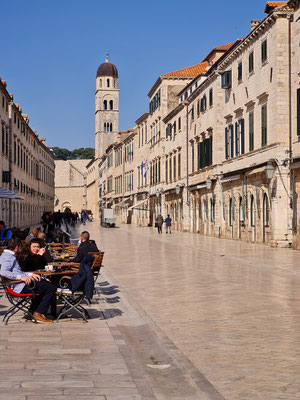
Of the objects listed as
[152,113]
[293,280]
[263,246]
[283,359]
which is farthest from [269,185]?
[152,113]

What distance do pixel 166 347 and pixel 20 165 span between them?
49.8 m

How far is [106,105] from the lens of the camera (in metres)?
128

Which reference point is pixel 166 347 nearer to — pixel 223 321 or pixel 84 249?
pixel 223 321

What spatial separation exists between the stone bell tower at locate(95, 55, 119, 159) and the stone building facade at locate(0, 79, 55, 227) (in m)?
40.4

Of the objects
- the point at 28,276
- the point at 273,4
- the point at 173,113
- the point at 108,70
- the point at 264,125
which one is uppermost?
the point at 108,70

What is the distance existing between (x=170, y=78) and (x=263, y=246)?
1300 inches

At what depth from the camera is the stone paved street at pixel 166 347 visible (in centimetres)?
588

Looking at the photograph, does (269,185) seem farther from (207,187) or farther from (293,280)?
(293,280)

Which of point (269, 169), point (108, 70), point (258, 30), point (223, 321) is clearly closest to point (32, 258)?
point (223, 321)

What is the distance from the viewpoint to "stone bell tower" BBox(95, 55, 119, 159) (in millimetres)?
127250

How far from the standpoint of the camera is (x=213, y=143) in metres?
40.0

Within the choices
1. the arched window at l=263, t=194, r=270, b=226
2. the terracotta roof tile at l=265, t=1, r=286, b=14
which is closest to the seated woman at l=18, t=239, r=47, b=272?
the arched window at l=263, t=194, r=270, b=226

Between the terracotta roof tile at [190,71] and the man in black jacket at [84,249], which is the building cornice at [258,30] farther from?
the terracotta roof tile at [190,71]

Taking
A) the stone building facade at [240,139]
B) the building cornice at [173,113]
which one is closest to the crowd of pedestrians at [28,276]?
the stone building facade at [240,139]
